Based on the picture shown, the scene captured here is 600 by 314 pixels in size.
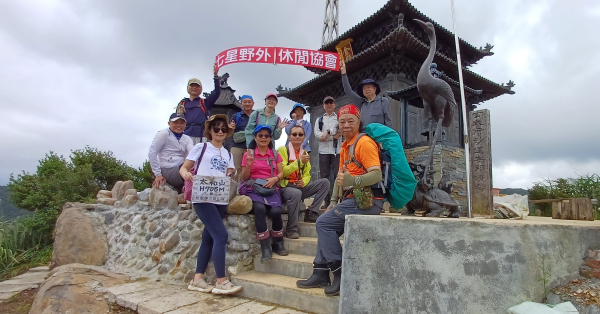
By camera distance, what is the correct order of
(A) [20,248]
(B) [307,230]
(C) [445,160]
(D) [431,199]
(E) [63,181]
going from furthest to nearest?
1. (E) [63,181]
2. (C) [445,160]
3. (A) [20,248]
4. (D) [431,199]
5. (B) [307,230]

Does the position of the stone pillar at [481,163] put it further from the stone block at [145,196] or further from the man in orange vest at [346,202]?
the stone block at [145,196]

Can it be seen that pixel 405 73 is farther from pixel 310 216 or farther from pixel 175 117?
pixel 175 117

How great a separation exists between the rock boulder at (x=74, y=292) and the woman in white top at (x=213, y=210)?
1.06 metres

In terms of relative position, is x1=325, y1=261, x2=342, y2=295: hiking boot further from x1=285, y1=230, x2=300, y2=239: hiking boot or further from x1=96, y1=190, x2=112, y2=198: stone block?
x1=96, y1=190, x2=112, y2=198: stone block

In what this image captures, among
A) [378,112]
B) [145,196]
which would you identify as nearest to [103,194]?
[145,196]

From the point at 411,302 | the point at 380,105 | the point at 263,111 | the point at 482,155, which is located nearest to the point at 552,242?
the point at 411,302

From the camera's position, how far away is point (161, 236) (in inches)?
183

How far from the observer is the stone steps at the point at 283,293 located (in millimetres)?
2861

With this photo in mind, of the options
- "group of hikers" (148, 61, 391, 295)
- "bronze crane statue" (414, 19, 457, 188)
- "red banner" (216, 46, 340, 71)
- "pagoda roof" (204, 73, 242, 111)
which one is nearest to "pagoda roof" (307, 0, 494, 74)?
"pagoda roof" (204, 73, 242, 111)

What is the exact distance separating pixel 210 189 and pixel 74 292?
→ 193 centimetres

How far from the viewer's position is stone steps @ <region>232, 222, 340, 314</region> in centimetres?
293

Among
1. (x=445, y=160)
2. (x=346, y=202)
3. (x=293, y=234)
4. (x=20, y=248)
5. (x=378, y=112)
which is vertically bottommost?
(x=20, y=248)

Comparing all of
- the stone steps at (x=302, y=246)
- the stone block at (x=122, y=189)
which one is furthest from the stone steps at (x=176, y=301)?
the stone block at (x=122, y=189)

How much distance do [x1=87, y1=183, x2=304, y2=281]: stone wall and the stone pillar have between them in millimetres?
2730
